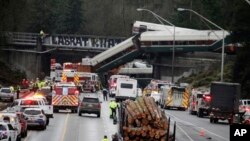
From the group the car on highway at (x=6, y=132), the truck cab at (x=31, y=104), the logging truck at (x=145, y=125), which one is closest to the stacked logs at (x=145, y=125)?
the logging truck at (x=145, y=125)

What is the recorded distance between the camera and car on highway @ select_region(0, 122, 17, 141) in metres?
28.6

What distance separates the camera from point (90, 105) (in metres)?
54.0

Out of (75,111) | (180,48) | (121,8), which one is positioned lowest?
(75,111)

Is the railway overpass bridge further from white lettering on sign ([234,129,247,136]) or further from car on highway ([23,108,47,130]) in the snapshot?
white lettering on sign ([234,129,247,136])

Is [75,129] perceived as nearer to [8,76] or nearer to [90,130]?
[90,130]

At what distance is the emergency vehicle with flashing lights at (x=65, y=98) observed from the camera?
59062 millimetres

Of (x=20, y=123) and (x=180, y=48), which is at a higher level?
(x=180, y=48)

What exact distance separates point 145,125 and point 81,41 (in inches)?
3598

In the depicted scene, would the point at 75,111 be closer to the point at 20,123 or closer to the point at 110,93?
the point at 20,123

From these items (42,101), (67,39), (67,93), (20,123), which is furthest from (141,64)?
(20,123)

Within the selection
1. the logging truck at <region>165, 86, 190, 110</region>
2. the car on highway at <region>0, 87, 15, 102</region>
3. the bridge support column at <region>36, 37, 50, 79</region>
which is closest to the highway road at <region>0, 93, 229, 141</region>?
the car on highway at <region>0, 87, 15, 102</region>

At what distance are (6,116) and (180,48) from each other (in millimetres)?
71869

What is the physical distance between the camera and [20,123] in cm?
3500

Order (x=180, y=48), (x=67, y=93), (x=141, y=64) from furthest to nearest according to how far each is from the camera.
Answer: (x=141, y=64), (x=180, y=48), (x=67, y=93)
